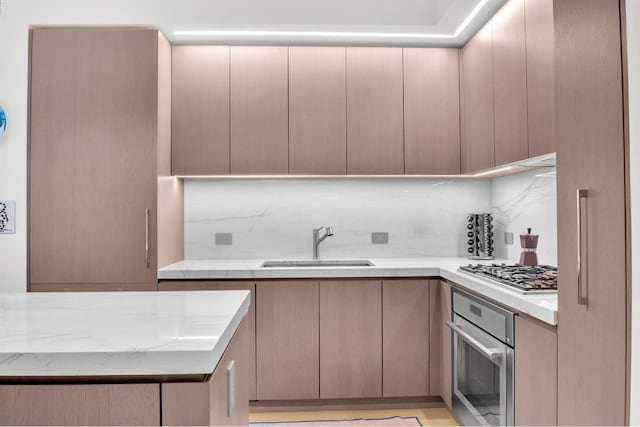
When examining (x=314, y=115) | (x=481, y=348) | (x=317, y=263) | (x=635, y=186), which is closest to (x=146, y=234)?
(x=317, y=263)

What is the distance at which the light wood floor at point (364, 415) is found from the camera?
2.44m

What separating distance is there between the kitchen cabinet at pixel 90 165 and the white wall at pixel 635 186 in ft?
7.45

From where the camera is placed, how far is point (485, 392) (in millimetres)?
1946

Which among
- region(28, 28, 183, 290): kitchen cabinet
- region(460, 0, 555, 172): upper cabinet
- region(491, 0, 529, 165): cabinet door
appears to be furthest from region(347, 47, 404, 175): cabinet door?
region(28, 28, 183, 290): kitchen cabinet

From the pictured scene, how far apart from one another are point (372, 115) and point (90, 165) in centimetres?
179

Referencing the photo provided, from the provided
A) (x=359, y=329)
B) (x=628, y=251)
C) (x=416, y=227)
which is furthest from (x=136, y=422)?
(x=416, y=227)

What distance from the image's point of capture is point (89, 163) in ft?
8.09

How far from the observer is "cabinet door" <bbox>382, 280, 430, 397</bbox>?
8.22 ft

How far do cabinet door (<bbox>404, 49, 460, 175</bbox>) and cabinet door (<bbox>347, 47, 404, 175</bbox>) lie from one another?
76 mm

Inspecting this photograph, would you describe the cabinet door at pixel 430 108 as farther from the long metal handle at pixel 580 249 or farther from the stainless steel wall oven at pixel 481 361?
the long metal handle at pixel 580 249

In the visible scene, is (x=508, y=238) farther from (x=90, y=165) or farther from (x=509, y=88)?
(x=90, y=165)

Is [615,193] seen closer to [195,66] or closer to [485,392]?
[485,392]

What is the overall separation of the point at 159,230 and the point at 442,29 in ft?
7.10

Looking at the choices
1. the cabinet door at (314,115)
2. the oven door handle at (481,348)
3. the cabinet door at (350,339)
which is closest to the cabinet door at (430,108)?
the cabinet door at (314,115)
